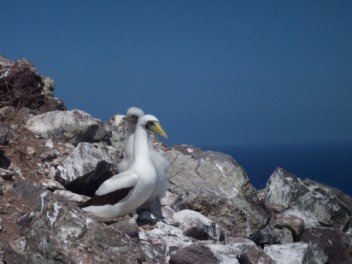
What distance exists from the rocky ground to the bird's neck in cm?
75

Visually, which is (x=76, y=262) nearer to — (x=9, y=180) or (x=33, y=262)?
(x=33, y=262)

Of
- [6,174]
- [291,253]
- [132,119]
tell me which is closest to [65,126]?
[132,119]

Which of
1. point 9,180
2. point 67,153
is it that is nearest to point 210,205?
point 67,153

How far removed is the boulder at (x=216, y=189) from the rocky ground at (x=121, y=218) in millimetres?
18

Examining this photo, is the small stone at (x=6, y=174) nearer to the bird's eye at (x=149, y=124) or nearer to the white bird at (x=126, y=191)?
the white bird at (x=126, y=191)

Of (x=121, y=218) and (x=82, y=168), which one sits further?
(x=82, y=168)

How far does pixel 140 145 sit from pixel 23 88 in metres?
3.85

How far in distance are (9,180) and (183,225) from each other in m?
2.69

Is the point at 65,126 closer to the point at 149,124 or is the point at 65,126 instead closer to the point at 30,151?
the point at 30,151

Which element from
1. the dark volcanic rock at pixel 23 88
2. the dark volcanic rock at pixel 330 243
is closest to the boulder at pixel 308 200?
the dark volcanic rock at pixel 330 243

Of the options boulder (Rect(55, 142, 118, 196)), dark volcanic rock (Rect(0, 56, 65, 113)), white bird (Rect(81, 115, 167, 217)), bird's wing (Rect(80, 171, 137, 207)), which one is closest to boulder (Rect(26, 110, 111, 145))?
dark volcanic rock (Rect(0, 56, 65, 113))

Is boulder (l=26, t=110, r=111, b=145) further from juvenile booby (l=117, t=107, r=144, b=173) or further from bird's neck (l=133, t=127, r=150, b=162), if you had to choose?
bird's neck (l=133, t=127, r=150, b=162)

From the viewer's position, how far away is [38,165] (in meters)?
8.37

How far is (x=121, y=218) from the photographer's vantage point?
7.15 m
